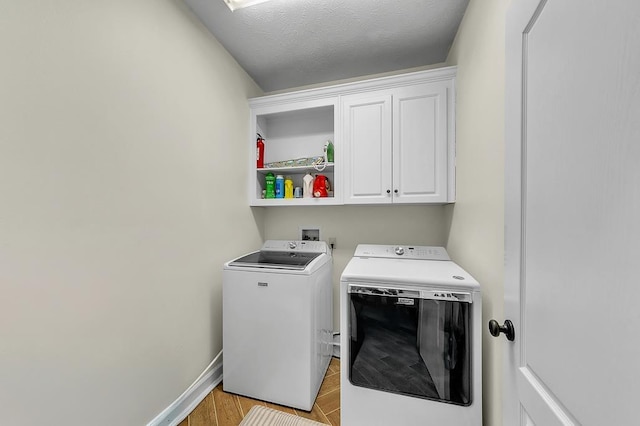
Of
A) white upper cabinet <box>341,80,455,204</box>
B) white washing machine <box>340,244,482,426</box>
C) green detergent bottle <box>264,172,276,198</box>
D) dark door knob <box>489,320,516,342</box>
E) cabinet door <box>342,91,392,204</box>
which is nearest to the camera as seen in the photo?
dark door knob <box>489,320,516,342</box>

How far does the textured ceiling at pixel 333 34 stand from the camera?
160cm

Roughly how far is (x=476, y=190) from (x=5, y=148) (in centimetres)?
204

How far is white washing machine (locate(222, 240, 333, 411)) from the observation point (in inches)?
64.4

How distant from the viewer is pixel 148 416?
1335mm

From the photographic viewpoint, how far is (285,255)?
2.11 metres

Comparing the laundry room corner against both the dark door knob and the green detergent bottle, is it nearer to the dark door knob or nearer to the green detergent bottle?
the dark door knob

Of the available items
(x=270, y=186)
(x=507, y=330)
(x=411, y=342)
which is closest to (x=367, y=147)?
(x=270, y=186)

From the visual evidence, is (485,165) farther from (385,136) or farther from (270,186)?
(270,186)

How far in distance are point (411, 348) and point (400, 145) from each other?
143cm

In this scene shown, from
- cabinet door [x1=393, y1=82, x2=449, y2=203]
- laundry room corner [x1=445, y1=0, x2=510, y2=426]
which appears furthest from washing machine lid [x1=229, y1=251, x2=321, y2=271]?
laundry room corner [x1=445, y1=0, x2=510, y2=426]

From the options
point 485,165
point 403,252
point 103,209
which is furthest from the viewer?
point 403,252

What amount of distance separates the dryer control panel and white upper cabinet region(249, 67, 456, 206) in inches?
15.5

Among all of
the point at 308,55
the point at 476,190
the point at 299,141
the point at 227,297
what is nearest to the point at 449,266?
the point at 476,190

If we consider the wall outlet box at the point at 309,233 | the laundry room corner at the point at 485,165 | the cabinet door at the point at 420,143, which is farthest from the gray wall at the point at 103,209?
the laundry room corner at the point at 485,165
